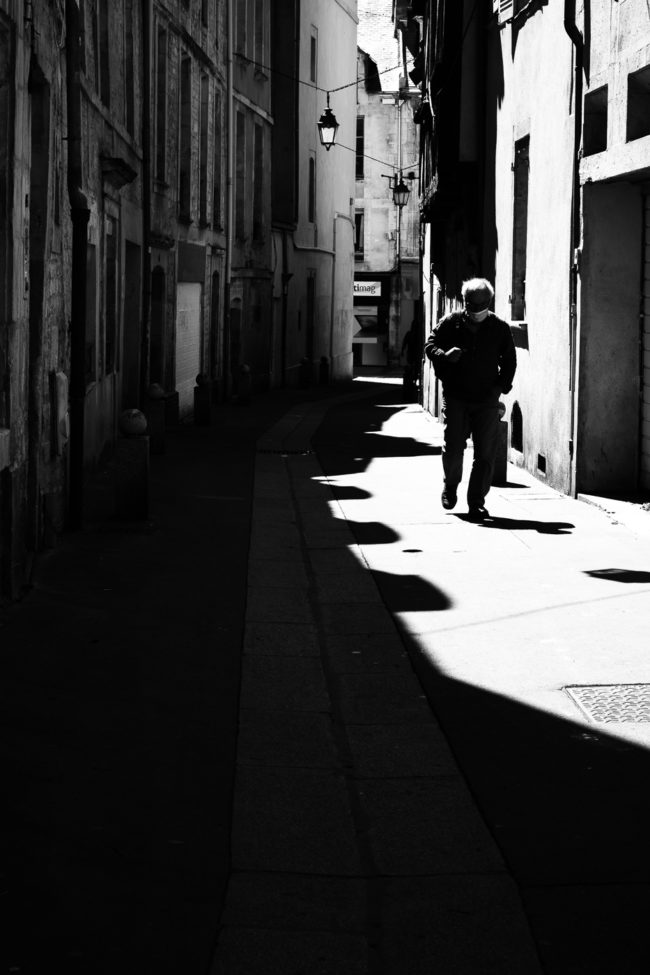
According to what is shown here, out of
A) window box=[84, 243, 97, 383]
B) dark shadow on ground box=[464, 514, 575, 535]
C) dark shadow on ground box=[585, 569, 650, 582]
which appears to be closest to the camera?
dark shadow on ground box=[585, 569, 650, 582]

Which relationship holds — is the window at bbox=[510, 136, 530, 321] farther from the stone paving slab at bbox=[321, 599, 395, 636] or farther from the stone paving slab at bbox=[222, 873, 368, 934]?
the stone paving slab at bbox=[222, 873, 368, 934]

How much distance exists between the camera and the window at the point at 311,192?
1702 inches

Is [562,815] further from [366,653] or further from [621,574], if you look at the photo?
[621,574]

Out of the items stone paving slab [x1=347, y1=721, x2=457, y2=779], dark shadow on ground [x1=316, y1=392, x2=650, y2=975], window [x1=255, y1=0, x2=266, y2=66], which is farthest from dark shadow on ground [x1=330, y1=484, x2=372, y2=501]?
window [x1=255, y1=0, x2=266, y2=66]

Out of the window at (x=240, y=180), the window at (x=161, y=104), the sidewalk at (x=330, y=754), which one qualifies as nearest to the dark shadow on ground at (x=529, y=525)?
the sidewalk at (x=330, y=754)

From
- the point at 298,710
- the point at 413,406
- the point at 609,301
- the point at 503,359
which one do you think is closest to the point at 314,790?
the point at 298,710

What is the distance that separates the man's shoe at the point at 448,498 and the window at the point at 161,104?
41.2 feet

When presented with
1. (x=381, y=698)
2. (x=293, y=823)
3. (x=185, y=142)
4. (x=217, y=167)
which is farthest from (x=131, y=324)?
(x=293, y=823)

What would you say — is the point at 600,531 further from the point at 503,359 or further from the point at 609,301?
the point at 609,301

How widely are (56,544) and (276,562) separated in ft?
4.82

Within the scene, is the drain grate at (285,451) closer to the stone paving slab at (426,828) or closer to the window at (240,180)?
the stone paving slab at (426,828)

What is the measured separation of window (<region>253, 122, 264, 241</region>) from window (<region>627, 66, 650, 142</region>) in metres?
25.0

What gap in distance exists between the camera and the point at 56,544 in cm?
980

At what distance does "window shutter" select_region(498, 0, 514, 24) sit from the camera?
53.1 feet
